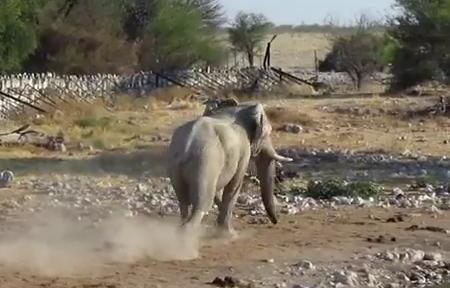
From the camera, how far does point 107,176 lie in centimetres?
2223

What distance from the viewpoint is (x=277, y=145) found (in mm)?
29578

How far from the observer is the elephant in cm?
1320

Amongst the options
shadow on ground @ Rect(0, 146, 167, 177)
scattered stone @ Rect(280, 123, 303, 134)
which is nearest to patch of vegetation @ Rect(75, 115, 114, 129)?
scattered stone @ Rect(280, 123, 303, 134)

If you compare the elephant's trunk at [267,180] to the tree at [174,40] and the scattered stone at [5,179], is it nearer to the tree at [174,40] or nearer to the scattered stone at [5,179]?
the scattered stone at [5,179]

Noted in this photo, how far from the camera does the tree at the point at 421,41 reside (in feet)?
168

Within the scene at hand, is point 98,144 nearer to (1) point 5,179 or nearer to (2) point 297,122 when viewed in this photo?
(2) point 297,122

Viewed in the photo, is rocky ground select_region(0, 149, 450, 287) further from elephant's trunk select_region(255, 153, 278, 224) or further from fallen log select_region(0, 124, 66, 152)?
fallen log select_region(0, 124, 66, 152)

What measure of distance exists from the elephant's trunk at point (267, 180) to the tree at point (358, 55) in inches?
1893

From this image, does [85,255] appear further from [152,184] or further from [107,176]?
[107,176]

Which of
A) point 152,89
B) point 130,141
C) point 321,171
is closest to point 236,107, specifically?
point 321,171

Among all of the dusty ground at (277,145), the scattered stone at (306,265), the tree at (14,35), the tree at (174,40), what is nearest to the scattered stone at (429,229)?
the dusty ground at (277,145)

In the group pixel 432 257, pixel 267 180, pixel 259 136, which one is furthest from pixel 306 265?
pixel 267 180

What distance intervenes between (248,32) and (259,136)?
6427cm

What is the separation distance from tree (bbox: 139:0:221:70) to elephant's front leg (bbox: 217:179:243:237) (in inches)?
1645
